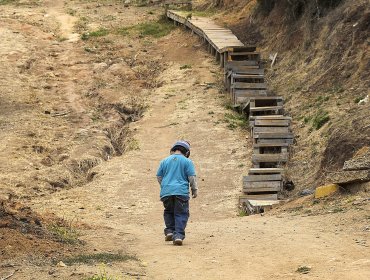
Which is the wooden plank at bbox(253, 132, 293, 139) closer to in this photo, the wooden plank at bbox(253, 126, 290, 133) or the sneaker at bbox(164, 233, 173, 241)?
the wooden plank at bbox(253, 126, 290, 133)

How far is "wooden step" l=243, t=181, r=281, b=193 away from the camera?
1747cm

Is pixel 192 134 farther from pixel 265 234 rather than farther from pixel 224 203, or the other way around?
pixel 265 234

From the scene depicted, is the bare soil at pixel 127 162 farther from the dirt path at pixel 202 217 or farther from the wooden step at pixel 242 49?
the wooden step at pixel 242 49

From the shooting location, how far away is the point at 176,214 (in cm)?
1121

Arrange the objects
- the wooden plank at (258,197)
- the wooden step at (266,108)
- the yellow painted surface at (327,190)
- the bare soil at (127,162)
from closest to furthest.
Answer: the bare soil at (127,162)
the yellow painted surface at (327,190)
the wooden plank at (258,197)
the wooden step at (266,108)

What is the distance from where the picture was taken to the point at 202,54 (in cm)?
3005

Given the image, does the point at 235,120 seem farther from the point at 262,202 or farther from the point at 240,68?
the point at 262,202

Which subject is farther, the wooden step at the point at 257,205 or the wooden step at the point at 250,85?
the wooden step at the point at 250,85

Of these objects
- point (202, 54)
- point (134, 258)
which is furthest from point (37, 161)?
point (134, 258)

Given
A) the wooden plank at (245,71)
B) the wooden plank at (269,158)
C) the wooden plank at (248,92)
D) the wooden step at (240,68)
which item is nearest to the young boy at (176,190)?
the wooden plank at (269,158)

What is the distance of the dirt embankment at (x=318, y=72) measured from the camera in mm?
17344

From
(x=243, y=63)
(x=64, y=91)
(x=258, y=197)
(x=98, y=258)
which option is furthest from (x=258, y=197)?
(x=64, y=91)

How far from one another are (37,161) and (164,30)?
1336 centimetres

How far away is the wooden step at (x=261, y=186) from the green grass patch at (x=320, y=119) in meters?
3.00
